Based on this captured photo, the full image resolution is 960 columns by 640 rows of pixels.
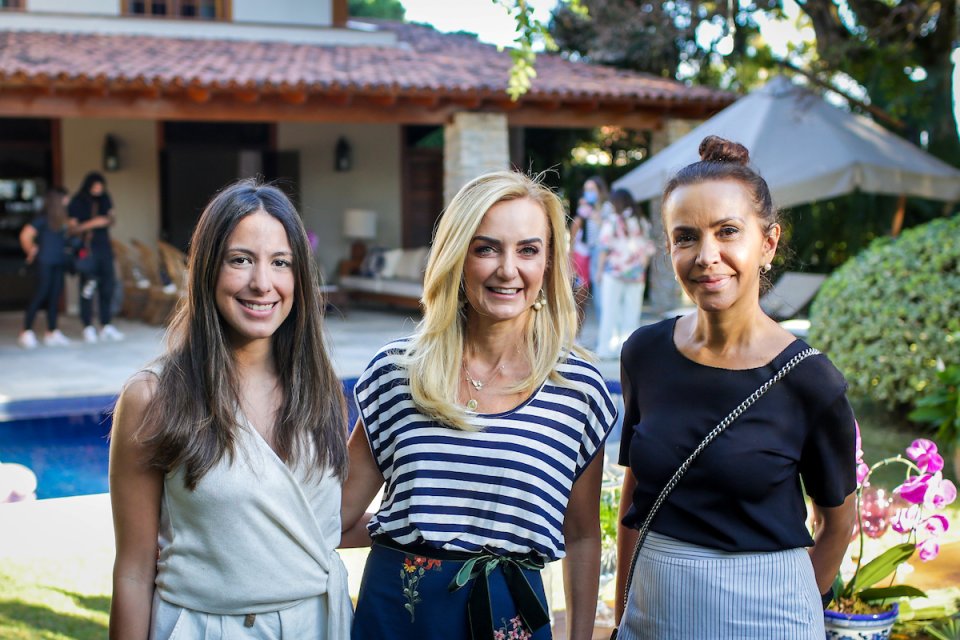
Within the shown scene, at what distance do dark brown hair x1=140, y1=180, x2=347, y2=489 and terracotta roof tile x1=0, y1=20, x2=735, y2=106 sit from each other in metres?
10.0

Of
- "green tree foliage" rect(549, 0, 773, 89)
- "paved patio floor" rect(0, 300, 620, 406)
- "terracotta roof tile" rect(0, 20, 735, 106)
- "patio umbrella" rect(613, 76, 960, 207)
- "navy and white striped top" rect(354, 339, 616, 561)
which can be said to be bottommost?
"paved patio floor" rect(0, 300, 620, 406)

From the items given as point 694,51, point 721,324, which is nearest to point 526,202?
point 721,324

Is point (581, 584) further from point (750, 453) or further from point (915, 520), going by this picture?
point (915, 520)

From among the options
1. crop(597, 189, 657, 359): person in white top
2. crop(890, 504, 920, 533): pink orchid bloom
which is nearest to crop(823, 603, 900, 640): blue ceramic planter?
crop(890, 504, 920, 533): pink orchid bloom

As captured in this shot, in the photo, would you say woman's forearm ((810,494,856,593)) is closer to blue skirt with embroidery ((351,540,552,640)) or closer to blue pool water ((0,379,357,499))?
blue skirt with embroidery ((351,540,552,640))

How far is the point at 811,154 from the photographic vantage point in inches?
440

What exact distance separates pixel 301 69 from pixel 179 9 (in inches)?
141

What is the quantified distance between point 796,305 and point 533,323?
1121 cm

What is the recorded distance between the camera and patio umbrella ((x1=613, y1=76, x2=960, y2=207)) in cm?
1106

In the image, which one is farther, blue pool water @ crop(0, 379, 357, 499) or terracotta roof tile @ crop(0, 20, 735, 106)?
terracotta roof tile @ crop(0, 20, 735, 106)

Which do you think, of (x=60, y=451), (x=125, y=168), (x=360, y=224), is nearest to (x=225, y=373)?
(x=60, y=451)

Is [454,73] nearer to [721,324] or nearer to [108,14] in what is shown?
[108,14]

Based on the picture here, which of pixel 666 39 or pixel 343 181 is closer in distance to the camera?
pixel 666 39

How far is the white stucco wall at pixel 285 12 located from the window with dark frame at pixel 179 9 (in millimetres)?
238
